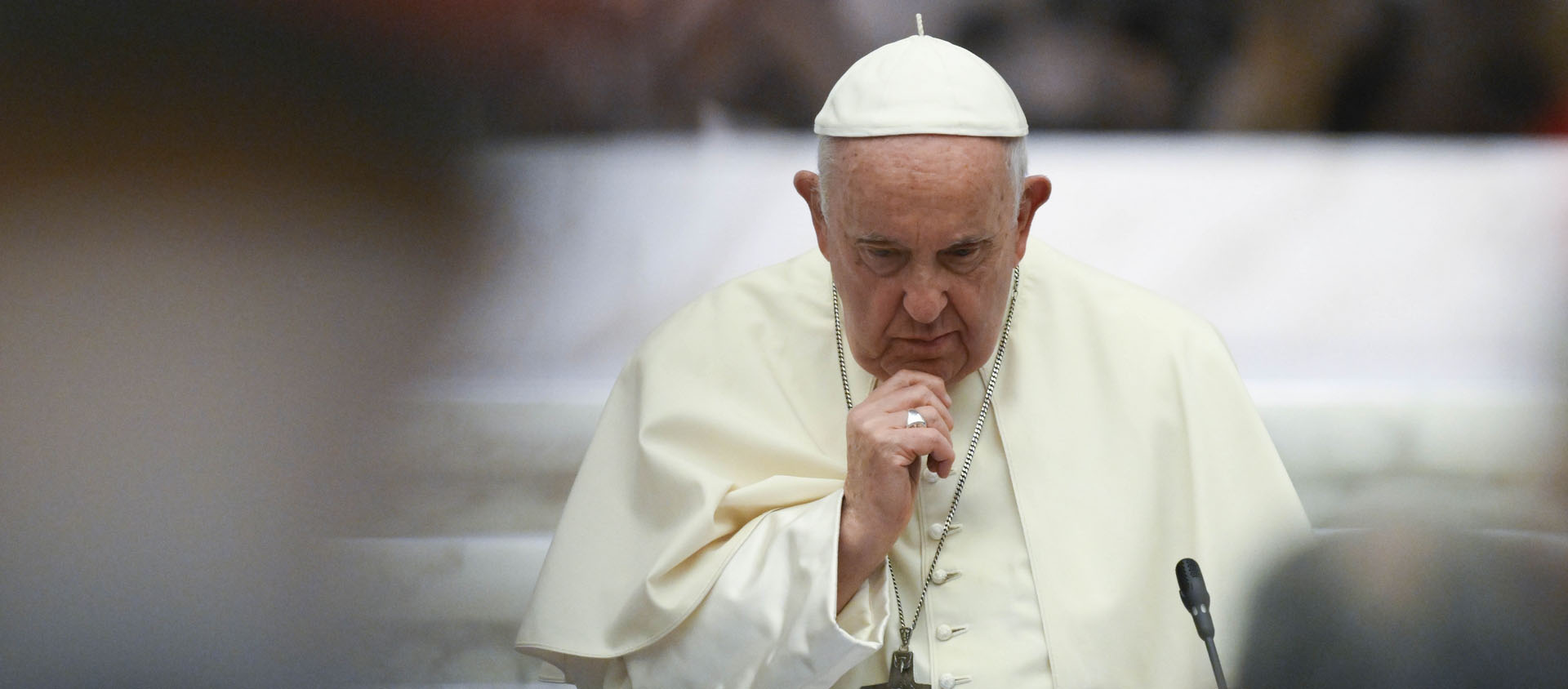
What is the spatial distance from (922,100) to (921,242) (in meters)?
0.22

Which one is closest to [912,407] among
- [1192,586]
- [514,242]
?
[1192,586]

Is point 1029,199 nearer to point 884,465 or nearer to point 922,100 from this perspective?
point 922,100

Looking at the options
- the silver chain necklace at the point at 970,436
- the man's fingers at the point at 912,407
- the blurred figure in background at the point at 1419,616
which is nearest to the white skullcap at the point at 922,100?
the silver chain necklace at the point at 970,436

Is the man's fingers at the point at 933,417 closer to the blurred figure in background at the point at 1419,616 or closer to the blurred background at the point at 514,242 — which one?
the blurred figure in background at the point at 1419,616

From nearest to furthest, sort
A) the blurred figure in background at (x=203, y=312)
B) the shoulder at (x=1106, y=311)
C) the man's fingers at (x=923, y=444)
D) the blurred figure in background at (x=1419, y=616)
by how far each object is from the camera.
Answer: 1. the blurred figure in background at (x=1419, y=616)
2. the man's fingers at (x=923, y=444)
3. the shoulder at (x=1106, y=311)
4. the blurred figure in background at (x=203, y=312)

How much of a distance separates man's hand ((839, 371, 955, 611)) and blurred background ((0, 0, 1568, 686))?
196 cm

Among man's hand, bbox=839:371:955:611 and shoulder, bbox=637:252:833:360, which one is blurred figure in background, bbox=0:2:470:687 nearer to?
shoulder, bbox=637:252:833:360

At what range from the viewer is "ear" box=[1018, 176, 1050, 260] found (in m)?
2.52

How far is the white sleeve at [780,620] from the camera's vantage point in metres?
2.32

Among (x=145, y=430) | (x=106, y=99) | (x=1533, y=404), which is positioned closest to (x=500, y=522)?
(x=145, y=430)

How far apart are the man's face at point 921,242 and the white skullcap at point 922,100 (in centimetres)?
2

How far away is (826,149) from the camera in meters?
2.45

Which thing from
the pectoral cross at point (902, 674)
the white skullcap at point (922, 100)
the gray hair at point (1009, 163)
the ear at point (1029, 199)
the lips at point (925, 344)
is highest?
the white skullcap at point (922, 100)

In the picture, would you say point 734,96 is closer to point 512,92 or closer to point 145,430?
point 512,92
